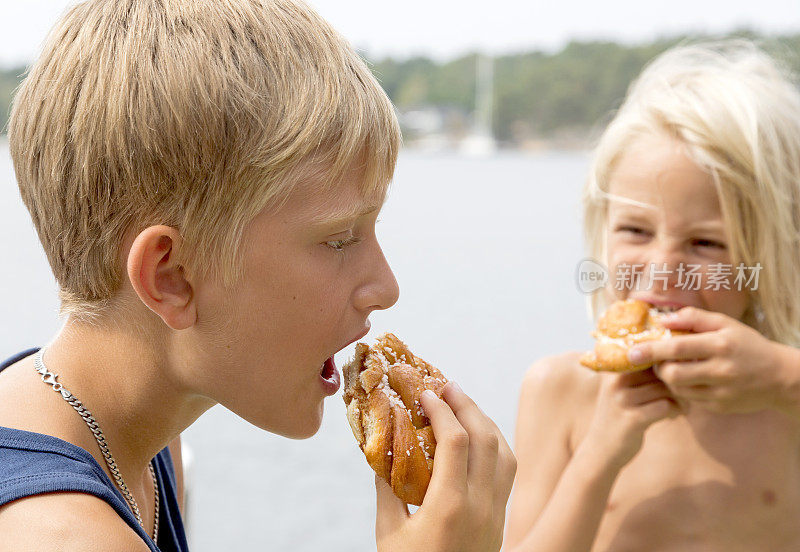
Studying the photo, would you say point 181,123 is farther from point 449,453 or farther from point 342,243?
point 449,453

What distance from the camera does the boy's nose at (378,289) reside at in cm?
144

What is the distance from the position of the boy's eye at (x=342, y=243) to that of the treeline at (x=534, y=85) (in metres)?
5.42

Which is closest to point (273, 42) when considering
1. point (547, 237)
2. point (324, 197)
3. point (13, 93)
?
point (324, 197)

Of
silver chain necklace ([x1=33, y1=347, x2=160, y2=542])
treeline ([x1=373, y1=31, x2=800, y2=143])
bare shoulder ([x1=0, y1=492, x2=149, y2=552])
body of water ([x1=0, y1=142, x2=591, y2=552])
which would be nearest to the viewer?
bare shoulder ([x1=0, y1=492, x2=149, y2=552])

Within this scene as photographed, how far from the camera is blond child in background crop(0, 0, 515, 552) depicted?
127 centimetres

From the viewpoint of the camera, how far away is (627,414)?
220 centimetres

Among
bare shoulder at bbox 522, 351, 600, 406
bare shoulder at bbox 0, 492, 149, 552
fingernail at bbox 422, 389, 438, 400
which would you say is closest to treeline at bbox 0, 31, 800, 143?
bare shoulder at bbox 522, 351, 600, 406

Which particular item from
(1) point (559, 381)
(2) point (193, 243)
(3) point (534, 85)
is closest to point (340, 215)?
(2) point (193, 243)

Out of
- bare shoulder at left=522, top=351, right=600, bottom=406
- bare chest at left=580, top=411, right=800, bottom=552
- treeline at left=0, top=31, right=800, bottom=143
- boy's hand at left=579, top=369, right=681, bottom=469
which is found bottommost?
treeline at left=0, top=31, right=800, bottom=143

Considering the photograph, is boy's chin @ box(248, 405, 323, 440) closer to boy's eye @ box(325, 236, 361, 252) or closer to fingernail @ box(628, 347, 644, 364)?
boy's eye @ box(325, 236, 361, 252)

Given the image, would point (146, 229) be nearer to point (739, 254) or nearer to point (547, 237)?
point (739, 254)

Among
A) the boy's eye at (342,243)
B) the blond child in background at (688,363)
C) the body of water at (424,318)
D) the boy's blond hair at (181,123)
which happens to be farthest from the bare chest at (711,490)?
the boy's blond hair at (181,123)

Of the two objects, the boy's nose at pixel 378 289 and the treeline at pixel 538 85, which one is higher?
the boy's nose at pixel 378 289

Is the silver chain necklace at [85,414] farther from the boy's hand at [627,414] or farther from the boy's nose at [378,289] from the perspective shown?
the boy's hand at [627,414]
